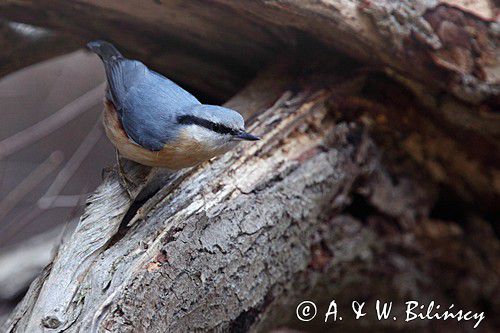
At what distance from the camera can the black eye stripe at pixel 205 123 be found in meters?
1.86

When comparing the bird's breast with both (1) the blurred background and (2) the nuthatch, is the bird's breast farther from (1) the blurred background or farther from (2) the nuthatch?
(1) the blurred background

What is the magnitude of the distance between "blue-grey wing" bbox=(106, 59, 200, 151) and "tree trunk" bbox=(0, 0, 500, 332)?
162mm

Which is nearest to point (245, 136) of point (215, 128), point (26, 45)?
point (215, 128)

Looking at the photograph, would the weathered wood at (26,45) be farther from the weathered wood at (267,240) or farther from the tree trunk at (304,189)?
the weathered wood at (267,240)

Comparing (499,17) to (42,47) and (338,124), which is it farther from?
(42,47)

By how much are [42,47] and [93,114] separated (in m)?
1.48

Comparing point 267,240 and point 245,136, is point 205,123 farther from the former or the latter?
point 267,240

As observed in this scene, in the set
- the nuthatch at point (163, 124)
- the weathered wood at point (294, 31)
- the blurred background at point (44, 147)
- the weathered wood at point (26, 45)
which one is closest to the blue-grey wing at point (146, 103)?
the nuthatch at point (163, 124)

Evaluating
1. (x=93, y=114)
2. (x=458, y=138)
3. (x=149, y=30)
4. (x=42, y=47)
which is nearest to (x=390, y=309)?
(x=458, y=138)

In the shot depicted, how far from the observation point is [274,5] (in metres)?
2.16

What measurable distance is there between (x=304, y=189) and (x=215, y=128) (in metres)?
0.50

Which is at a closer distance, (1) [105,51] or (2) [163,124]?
(2) [163,124]

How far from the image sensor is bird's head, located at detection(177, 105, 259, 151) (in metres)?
1.86

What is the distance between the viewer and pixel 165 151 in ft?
6.24
